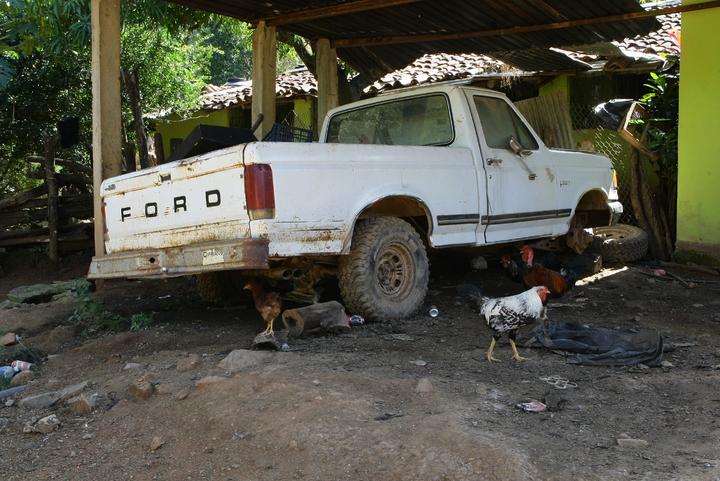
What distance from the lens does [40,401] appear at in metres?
4.06

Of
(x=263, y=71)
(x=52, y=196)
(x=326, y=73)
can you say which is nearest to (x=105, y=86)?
(x=263, y=71)

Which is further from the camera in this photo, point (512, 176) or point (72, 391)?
point (512, 176)

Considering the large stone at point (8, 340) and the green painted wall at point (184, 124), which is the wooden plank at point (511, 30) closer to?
the large stone at point (8, 340)

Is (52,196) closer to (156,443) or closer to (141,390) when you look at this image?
(141,390)

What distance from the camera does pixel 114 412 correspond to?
374cm

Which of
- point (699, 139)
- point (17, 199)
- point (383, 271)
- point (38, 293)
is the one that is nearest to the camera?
point (383, 271)

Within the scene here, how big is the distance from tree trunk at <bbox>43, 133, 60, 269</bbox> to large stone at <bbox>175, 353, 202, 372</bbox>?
7563 mm

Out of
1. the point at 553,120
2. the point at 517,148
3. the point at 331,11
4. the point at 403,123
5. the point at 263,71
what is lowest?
the point at 517,148

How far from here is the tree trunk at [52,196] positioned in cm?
1080

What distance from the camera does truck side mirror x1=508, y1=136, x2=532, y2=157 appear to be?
6.16 metres

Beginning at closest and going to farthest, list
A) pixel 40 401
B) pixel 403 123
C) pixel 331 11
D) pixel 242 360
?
1. pixel 40 401
2. pixel 242 360
3. pixel 403 123
4. pixel 331 11

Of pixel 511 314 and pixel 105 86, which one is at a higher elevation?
pixel 105 86

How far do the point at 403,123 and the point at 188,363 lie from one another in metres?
3.12

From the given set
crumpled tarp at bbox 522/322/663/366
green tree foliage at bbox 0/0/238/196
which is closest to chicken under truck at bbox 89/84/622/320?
crumpled tarp at bbox 522/322/663/366
